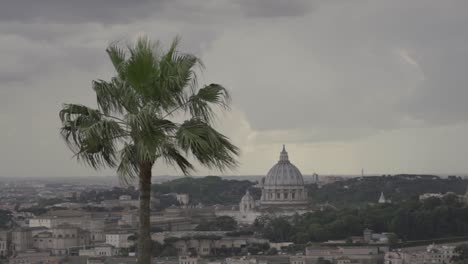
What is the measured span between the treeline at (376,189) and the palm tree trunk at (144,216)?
4326 inches

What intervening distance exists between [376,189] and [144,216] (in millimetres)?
125128

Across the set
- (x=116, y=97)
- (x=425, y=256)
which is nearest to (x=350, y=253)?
(x=425, y=256)

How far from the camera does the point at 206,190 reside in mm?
142000

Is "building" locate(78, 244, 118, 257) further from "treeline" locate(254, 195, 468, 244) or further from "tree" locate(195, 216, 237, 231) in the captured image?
"tree" locate(195, 216, 237, 231)

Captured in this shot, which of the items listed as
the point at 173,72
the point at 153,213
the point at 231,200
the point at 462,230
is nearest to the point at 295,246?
the point at 462,230

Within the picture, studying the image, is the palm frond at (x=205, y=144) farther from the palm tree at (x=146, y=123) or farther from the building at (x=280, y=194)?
the building at (x=280, y=194)

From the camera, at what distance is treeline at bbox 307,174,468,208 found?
416ft

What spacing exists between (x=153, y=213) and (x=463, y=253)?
47022mm

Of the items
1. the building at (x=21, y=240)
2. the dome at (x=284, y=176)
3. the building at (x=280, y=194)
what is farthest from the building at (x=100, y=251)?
the dome at (x=284, y=176)

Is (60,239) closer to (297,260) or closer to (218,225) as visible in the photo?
(218,225)

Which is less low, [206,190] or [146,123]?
[206,190]

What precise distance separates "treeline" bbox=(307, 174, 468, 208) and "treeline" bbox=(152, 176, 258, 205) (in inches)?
336

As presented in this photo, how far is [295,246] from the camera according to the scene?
263 feet

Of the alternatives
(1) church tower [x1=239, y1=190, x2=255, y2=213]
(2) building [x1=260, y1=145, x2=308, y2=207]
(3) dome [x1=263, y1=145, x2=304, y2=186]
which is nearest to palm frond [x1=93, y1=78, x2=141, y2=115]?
(1) church tower [x1=239, y1=190, x2=255, y2=213]
